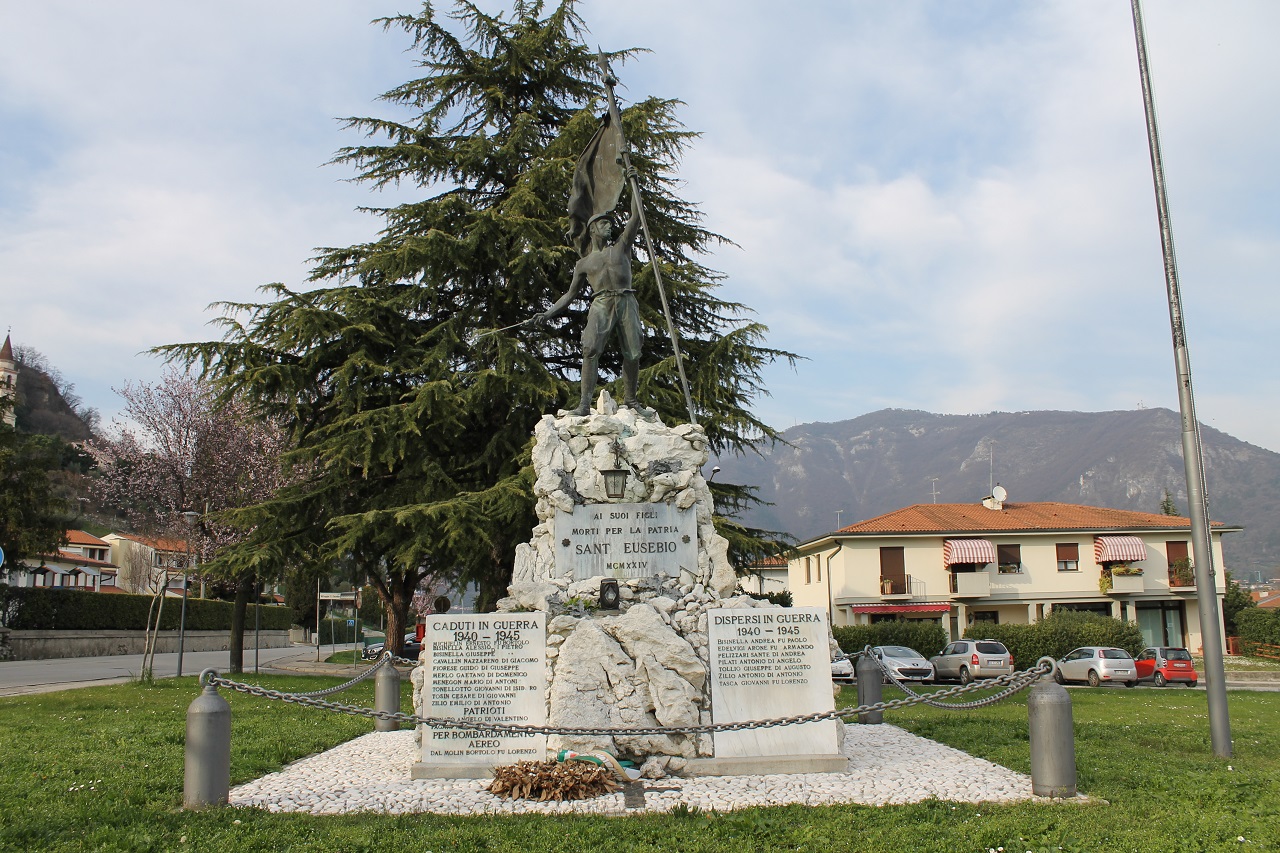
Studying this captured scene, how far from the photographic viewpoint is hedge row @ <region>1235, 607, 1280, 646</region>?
39.7 m

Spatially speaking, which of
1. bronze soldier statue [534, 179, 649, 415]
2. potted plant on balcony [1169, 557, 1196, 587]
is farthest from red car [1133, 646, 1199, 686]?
bronze soldier statue [534, 179, 649, 415]

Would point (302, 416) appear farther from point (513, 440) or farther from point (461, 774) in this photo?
point (461, 774)

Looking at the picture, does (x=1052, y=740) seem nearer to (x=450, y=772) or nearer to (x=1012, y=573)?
(x=450, y=772)

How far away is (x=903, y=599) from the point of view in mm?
37594

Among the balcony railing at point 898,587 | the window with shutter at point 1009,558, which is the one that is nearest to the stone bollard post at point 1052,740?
the balcony railing at point 898,587

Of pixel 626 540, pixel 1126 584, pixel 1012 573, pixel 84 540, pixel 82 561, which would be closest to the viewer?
pixel 626 540

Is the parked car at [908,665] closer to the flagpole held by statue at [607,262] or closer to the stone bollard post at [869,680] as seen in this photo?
the stone bollard post at [869,680]

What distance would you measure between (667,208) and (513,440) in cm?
635

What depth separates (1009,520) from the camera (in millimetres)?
40281

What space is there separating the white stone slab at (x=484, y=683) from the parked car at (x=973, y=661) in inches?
786

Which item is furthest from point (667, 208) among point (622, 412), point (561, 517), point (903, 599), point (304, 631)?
point (304, 631)

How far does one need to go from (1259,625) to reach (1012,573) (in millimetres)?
12325

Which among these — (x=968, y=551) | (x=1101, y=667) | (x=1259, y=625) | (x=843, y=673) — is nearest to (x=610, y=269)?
(x=843, y=673)

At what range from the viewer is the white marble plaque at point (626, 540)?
31.6 ft
